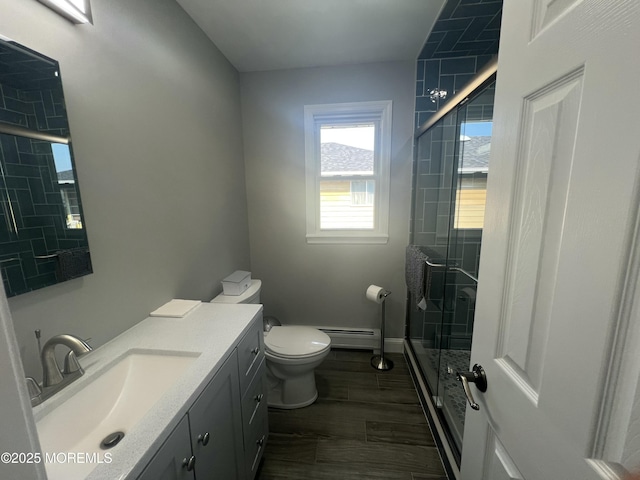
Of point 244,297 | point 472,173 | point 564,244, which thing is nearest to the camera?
point 564,244

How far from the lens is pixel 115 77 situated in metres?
1.11

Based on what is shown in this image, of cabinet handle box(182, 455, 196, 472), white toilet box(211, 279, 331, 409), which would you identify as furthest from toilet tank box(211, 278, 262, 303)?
cabinet handle box(182, 455, 196, 472)

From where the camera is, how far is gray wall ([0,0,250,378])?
904mm

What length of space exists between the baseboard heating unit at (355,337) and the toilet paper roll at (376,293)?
459 millimetres

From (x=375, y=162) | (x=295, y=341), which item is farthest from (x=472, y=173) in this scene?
(x=295, y=341)

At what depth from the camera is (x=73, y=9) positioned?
91 centimetres

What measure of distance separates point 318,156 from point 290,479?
223 centimetres

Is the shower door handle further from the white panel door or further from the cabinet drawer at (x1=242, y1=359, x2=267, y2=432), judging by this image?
the cabinet drawer at (x1=242, y1=359, x2=267, y2=432)

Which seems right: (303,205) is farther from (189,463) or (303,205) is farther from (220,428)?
(189,463)

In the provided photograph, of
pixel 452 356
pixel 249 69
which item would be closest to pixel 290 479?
pixel 452 356

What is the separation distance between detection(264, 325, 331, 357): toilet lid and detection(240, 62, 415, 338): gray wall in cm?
54

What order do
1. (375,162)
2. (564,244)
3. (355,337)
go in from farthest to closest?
1. (355,337)
2. (375,162)
3. (564,244)

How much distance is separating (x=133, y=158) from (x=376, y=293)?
72.8 inches

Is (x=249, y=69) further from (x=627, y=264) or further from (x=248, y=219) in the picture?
(x=627, y=264)
